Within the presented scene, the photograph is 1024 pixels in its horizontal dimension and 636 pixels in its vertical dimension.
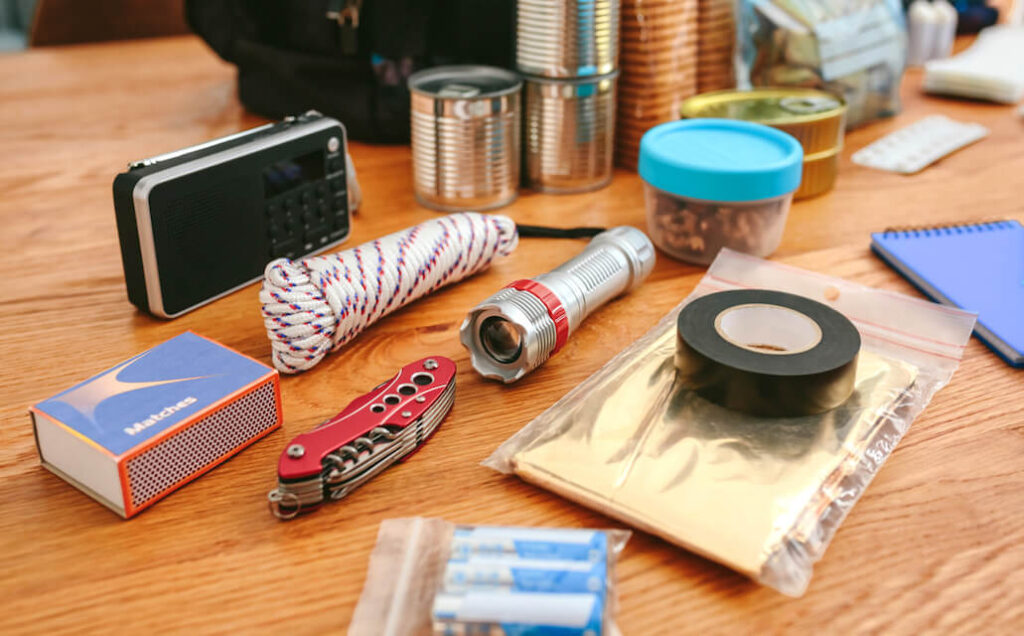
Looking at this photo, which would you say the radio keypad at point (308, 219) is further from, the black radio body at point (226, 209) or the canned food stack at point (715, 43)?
the canned food stack at point (715, 43)

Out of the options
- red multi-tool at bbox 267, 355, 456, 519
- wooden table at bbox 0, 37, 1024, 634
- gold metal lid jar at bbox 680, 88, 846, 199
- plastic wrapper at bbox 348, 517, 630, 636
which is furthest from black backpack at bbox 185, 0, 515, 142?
plastic wrapper at bbox 348, 517, 630, 636

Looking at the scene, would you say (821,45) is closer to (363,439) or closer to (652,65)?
(652,65)

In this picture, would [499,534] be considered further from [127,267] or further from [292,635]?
[127,267]

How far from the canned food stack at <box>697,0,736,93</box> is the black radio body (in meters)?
0.44

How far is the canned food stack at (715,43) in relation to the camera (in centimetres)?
98

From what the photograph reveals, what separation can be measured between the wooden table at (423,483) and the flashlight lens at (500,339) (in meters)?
0.02

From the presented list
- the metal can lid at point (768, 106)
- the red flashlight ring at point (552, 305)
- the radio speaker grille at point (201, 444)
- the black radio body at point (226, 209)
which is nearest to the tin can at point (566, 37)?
the metal can lid at point (768, 106)

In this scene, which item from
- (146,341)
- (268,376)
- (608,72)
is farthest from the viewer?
(608,72)

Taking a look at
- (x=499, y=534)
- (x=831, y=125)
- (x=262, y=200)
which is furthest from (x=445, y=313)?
(x=831, y=125)

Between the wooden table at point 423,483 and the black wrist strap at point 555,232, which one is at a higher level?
the black wrist strap at point 555,232

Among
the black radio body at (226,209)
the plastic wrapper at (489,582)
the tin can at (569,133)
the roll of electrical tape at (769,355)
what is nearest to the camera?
the plastic wrapper at (489,582)

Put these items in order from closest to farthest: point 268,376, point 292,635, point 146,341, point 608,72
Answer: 1. point 292,635
2. point 268,376
3. point 146,341
4. point 608,72

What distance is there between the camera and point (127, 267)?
25.9 inches

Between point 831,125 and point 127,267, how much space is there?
2.06 ft
